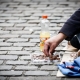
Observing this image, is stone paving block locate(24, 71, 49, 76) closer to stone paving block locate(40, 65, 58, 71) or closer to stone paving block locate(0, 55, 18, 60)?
stone paving block locate(40, 65, 58, 71)

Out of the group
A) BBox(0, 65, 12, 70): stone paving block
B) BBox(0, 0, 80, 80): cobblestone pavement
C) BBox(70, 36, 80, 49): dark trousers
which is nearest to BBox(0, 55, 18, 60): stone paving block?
BBox(0, 0, 80, 80): cobblestone pavement

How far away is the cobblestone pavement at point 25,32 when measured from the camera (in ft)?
14.6

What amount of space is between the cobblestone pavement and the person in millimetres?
396

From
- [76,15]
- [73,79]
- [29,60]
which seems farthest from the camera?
[29,60]

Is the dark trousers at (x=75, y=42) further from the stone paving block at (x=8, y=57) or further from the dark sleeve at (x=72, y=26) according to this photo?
the stone paving block at (x=8, y=57)

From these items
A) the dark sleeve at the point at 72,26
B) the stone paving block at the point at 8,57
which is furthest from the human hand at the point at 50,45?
the stone paving block at the point at 8,57

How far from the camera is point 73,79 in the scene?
13.5 ft

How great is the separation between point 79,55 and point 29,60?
77cm

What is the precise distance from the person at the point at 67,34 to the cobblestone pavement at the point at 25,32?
15.6 inches

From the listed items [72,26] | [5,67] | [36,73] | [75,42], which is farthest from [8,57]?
[72,26]

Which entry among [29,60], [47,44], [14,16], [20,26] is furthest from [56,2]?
[47,44]

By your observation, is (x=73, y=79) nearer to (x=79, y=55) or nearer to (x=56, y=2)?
(x=79, y=55)

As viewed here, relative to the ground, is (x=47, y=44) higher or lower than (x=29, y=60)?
higher

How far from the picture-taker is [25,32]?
630 cm
